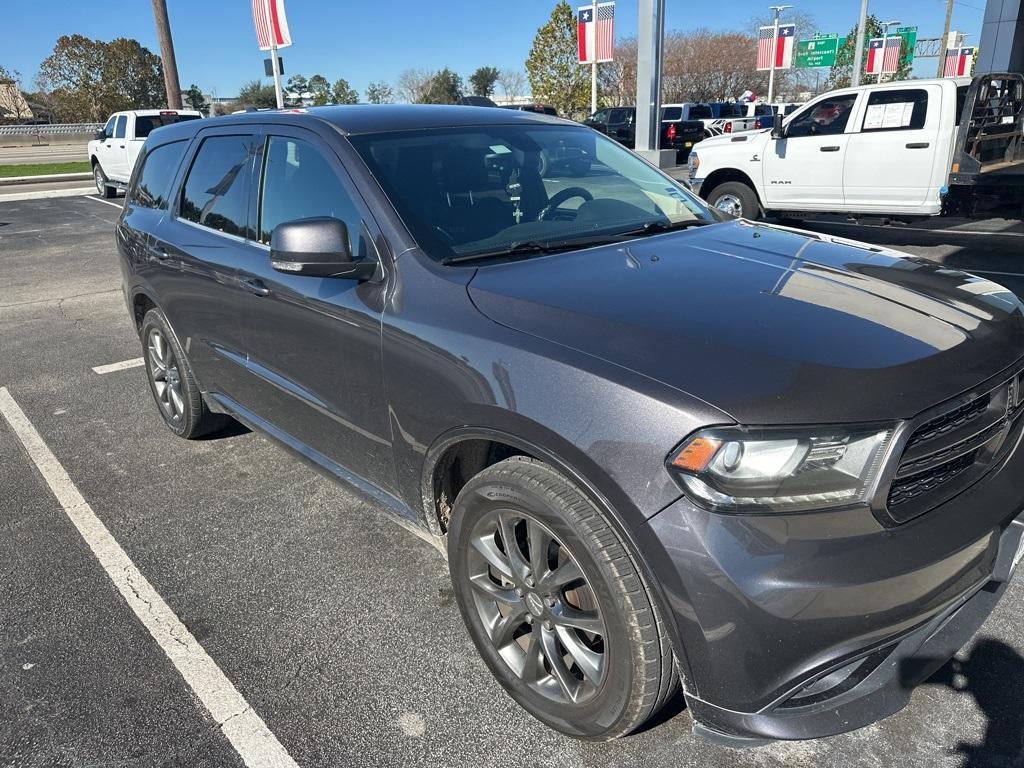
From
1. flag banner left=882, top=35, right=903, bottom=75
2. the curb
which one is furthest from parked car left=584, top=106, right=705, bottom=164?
flag banner left=882, top=35, right=903, bottom=75

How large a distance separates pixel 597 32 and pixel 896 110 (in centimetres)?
2482

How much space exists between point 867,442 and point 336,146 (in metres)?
2.13

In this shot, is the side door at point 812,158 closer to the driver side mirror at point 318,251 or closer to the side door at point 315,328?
the side door at point 315,328

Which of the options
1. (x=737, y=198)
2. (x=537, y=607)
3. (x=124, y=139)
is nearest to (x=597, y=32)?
(x=124, y=139)

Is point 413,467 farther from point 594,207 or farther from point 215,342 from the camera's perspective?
point 215,342

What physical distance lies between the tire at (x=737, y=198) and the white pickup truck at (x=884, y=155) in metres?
0.01

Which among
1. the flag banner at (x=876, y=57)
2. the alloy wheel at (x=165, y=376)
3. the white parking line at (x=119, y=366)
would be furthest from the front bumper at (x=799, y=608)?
the flag banner at (x=876, y=57)

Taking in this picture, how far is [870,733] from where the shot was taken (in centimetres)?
231

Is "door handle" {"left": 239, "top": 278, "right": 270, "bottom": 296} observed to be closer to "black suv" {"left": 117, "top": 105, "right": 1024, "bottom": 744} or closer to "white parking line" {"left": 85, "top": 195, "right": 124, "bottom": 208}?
"black suv" {"left": 117, "top": 105, "right": 1024, "bottom": 744}

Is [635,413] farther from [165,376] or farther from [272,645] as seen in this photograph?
[165,376]

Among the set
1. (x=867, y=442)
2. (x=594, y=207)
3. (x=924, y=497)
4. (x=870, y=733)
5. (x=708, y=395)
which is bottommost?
(x=870, y=733)

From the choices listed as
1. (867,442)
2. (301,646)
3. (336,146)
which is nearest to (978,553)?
(867,442)

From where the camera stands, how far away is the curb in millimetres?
22234

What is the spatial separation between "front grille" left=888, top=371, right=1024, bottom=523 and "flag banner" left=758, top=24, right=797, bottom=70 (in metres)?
42.7
